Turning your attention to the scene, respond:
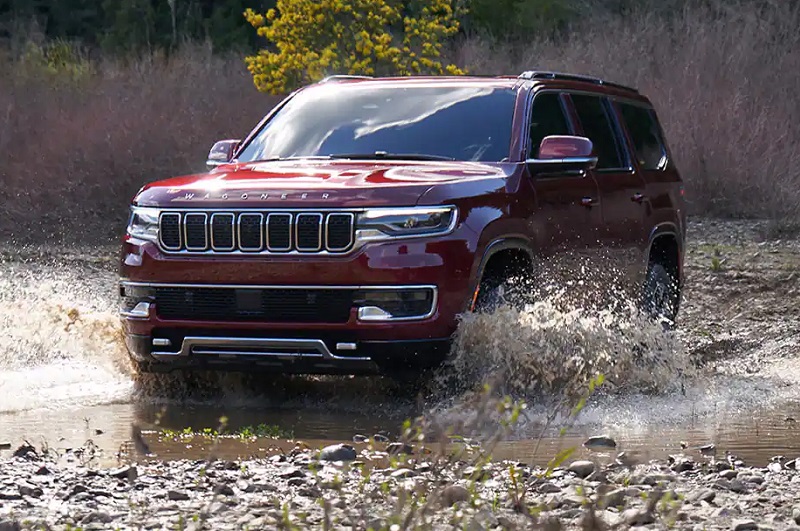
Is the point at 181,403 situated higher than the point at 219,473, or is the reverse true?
the point at 219,473

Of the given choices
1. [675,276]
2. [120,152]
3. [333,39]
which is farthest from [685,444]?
[333,39]

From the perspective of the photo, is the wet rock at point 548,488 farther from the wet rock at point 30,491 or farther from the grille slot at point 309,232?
the grille slot at point 309,232

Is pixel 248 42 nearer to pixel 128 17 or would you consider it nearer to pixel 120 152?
pixel 128 17

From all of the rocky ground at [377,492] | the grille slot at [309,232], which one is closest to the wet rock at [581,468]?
the rocky ground at [377,492]

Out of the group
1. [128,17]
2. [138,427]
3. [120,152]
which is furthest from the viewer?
[128,17]

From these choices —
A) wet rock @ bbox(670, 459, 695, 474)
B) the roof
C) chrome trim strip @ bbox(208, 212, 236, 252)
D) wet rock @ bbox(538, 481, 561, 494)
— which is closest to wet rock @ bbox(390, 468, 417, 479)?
wet rock @ bbox(538, 481, 561, 494)

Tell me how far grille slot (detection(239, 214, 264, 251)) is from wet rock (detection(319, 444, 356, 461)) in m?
1.57

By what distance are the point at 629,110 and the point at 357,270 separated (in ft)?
11.3

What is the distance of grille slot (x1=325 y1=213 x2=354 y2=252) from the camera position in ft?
24.4

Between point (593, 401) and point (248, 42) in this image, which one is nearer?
point (593, 401)

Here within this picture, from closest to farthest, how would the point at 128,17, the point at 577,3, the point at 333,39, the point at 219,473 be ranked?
the point at 219,473 < the point at 333,39 < the point at 577,3 < the point at 128,17

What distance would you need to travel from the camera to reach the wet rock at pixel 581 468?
588 cm

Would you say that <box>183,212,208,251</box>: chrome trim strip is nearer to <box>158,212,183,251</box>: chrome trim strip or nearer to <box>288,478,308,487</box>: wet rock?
<box>158,212,183,251</box>: chrome trim strip

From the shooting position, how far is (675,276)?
34.3 ft
